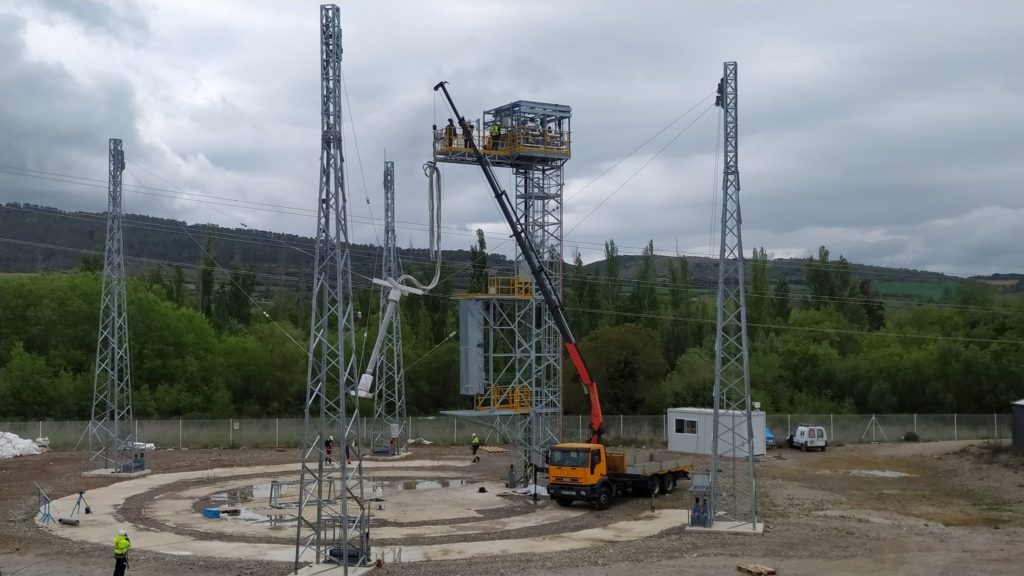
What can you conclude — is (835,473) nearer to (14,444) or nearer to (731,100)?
(731,100)

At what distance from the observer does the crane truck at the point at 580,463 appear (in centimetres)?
3155

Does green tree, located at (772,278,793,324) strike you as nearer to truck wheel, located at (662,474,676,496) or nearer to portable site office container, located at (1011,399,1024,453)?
portable site office container, located at (1011,399,1024,453)

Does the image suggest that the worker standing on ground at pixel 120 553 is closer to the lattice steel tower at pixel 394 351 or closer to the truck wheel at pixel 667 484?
the truck wheel at pixel 667 484

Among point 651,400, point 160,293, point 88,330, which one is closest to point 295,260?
point 160,293

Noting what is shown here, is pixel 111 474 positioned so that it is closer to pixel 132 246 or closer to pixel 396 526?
pixel 396 526

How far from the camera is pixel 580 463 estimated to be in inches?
1244

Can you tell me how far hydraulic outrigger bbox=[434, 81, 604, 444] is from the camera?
3478 centimetres

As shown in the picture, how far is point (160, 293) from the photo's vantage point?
80.3 meters

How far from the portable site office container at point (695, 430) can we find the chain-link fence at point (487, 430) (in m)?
4.86

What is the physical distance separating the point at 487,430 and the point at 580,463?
27.1m

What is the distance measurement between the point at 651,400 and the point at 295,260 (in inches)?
5602

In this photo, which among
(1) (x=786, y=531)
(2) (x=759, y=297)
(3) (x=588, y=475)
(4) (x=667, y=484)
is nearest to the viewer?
(1) (x=786, y=531)

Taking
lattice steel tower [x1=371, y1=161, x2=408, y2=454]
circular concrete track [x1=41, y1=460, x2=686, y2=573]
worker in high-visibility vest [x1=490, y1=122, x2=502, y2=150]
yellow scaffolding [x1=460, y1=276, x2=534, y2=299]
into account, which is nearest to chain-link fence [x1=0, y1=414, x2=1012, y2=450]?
lattice steel tower [x1=371, y1=161, x2=408, y2=454]

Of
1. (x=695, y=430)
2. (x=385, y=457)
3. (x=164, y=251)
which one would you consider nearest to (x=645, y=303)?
(x=695, y=430)
